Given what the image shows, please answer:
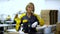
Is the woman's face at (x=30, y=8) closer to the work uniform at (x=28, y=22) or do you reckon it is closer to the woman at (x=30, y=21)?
the woman at (x=30, y=21)

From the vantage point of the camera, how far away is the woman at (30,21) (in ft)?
7.76

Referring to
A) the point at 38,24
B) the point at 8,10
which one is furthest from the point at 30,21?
the point at 8,10

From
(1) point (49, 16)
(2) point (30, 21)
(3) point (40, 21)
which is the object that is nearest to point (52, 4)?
(1) point (49, 16)

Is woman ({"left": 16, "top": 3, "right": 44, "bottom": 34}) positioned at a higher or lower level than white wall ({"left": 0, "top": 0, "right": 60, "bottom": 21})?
lower

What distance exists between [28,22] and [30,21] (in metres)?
0.04

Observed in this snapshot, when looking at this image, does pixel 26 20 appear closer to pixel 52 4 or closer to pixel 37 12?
pixel 37 12

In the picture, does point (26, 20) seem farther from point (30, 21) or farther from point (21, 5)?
point (21, 5)

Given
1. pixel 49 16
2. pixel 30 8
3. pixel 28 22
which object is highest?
pixel 30 8

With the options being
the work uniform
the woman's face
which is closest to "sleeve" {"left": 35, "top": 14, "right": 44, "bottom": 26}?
the work uniform

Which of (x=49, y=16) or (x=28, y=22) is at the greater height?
(x=49, y=16)

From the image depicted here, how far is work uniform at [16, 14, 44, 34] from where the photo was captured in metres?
2.37

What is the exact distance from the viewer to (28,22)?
2.38 meters

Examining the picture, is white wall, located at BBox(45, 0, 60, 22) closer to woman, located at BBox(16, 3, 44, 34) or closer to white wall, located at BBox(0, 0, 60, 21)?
white wall, located at BBox(0, 0, 60, 21)

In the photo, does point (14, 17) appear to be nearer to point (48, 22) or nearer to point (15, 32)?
point (15, 32)
